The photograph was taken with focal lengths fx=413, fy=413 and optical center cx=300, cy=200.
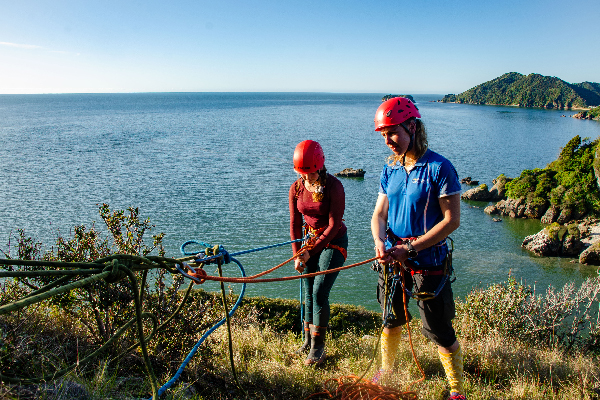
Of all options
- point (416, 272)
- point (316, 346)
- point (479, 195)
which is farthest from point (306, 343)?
point (479, 195)

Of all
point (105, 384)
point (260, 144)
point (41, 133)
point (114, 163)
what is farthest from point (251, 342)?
point (41, 133)

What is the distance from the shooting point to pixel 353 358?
13.9 ft

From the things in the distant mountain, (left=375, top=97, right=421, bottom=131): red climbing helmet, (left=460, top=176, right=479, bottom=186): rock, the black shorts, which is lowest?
(left=460, top=176, right=479, bottom=186): rock

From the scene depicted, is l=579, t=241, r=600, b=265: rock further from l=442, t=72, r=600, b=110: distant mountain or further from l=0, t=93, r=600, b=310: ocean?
l=442, t=72, r=600, b=110: distant mountain

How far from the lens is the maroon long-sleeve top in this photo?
4109 millimetres

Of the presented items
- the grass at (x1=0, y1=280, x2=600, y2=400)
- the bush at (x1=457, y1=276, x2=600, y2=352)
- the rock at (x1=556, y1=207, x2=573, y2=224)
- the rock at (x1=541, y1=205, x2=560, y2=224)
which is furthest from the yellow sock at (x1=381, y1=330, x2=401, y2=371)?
the rock at (x1=556, y1=207, x2=573, y2=224)

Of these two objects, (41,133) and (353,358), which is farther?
(41,133)

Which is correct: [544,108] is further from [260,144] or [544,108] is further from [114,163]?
[114,163]

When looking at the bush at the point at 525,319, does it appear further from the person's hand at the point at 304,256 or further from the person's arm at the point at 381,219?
the person's arm at the point at 381,219

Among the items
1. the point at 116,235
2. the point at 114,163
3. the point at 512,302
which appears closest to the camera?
the point at 116,235

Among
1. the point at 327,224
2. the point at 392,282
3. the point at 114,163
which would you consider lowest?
the point at 114,163

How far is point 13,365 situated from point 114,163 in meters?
38.1

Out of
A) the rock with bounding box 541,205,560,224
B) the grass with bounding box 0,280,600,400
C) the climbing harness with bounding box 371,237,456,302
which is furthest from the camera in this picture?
the rock with bounding box 541,205,560,224

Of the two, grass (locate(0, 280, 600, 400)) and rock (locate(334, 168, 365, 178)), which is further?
rock (locate(334, 168, 365, 178))
